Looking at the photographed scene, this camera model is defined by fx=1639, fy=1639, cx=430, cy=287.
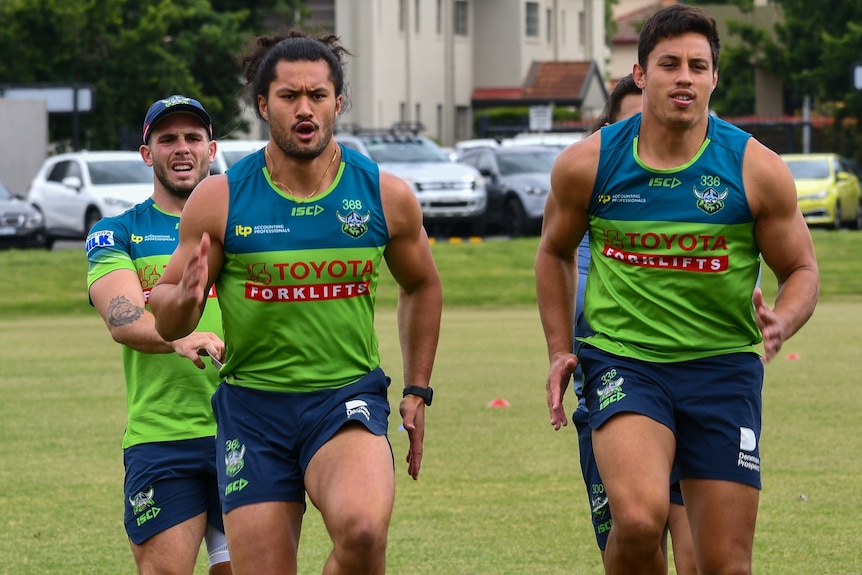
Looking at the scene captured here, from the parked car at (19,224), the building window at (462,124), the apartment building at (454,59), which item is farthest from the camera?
the building window at (462,124)

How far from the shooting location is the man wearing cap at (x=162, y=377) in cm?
584

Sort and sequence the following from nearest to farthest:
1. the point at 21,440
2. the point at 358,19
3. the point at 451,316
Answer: the point at 21,440, the point at 451,316, the point at 358,19

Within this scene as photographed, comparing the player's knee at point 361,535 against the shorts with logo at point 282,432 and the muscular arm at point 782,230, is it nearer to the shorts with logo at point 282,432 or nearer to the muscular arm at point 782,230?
the shorts with logo at point 282,432

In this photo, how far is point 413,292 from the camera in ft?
19.0

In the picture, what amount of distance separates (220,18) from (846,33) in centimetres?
1769

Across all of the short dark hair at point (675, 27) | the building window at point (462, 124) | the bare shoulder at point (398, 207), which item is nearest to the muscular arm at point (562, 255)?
the short dark hair at point (675, 27)

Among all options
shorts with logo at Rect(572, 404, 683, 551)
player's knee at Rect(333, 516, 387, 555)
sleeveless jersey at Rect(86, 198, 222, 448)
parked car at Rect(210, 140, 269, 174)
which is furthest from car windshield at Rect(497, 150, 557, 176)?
player's knee at Rect(333, 516, 387, 555)

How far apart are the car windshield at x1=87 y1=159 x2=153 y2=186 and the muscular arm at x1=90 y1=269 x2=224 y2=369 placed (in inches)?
939

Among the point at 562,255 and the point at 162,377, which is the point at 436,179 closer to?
the point at 562,255

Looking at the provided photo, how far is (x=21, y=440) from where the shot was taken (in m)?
11.9

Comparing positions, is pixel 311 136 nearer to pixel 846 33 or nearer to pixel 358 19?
pixel 846 33

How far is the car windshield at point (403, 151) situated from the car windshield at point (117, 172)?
4.32 metres

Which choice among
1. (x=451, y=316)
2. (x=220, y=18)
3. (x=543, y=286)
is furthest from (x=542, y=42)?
(x=543, y=286)

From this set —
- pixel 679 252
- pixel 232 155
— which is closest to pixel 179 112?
pixel 679 252
